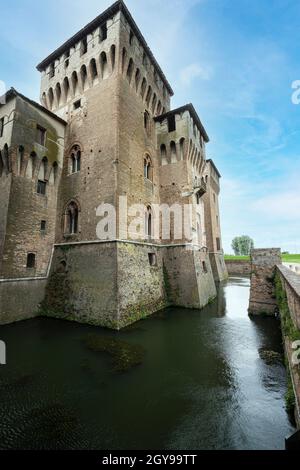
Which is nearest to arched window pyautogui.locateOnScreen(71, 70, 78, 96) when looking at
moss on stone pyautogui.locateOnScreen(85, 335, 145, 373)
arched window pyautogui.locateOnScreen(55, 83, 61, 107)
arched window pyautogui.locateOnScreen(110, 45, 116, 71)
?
arched window pyautogui.locateOnScreen(55, 83, 61, 107)

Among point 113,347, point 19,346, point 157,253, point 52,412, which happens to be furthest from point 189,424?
point 157,253

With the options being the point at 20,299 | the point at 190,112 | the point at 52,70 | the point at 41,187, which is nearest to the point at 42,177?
the point at 41,187

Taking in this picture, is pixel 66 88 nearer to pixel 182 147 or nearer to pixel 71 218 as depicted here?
pixel 182 147

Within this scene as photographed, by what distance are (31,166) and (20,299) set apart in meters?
7.37

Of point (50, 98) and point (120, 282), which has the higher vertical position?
point (50, 98)

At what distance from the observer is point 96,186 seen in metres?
11.9

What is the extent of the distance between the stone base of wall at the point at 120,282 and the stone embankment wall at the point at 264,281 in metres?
3.25

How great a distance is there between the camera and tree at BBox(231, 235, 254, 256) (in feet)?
293

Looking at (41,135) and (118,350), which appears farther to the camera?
(41,135)

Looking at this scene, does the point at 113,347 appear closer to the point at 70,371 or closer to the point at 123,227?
the point at 70,371

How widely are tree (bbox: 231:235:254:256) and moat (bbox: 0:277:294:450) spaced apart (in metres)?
87.4

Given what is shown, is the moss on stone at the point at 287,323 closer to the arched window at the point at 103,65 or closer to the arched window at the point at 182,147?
the arched window at the point at 182,147

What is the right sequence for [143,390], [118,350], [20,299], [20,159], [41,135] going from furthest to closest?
[41,135], [20,159], [20,299], [118,350], [143,390]

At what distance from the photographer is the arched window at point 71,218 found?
42.1 ft
